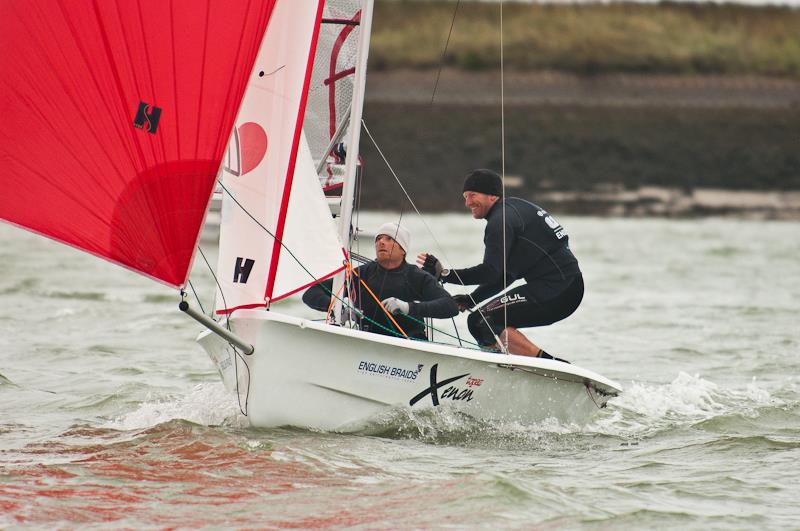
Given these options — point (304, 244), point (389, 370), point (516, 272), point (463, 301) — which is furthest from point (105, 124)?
point (516, 272)

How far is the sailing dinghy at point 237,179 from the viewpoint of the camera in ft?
21.5

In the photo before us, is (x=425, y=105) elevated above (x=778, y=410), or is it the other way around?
(x=425, y=105)

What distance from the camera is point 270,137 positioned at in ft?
23.4

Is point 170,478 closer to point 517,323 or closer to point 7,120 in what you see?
point 7,120

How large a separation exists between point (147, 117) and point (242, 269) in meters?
1.08

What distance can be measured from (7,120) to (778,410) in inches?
228

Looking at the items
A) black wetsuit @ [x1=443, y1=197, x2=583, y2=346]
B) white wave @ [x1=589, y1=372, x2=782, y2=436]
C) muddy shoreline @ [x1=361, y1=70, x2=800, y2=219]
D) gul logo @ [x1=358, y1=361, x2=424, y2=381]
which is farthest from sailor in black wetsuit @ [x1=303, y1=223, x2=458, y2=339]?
muddy shoreline @ [x1=361, y1=70, x2=800, y2=219]

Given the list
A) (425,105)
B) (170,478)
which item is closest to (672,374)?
(170,478)

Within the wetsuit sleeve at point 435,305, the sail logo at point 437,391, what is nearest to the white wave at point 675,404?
the sail logo at point 437,391

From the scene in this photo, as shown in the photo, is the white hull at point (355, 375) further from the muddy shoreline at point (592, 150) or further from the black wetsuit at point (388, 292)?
the muddy shoreline at point (592, 150)

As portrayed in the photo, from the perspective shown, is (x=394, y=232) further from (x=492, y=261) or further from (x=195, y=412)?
(x=195, y=412)

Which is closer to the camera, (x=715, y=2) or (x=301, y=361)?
(x=301, y=361)

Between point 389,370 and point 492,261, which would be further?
point 492,261

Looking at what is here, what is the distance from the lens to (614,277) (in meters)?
19.2
